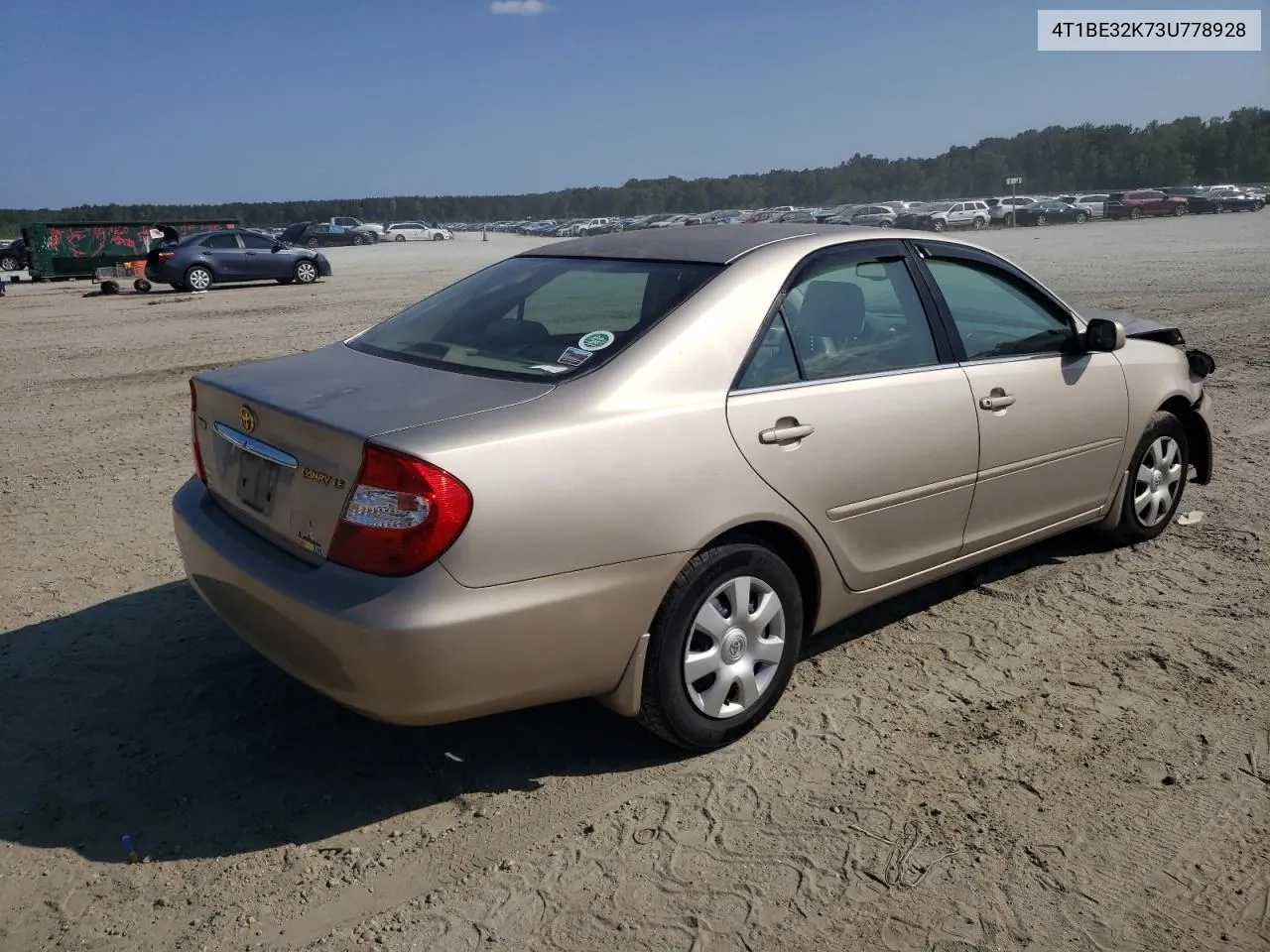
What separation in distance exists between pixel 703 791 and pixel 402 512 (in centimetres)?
128

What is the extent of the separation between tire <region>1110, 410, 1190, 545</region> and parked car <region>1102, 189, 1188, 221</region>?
58356mm

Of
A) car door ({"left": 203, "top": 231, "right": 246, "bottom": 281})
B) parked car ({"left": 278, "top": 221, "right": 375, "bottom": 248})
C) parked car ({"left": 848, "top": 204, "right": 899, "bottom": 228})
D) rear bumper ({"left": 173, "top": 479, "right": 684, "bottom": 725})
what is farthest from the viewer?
parked car ({"left": 278, "top": 221, "right": 375, "bottom": 248})

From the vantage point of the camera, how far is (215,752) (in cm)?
345

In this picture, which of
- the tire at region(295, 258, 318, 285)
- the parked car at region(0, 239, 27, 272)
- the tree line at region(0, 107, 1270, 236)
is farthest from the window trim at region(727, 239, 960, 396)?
the tree line at region(0, 107, 1270, 236)

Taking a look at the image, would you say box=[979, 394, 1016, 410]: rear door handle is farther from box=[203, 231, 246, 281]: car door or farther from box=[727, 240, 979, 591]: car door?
box=[203, 231, 246, 281]: car door

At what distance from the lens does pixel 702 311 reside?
341 cm

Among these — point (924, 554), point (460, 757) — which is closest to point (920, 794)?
point (924, 554)

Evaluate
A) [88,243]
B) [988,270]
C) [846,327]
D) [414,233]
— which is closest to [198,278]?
[88,243]

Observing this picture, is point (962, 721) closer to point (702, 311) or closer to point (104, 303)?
point (702, 311)

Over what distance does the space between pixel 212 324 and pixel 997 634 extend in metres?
15.2

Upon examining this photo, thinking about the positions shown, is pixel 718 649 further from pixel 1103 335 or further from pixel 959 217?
pixel 959 217

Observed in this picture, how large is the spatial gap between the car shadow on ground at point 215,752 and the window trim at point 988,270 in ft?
4.31

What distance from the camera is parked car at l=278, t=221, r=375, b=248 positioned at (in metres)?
55.1

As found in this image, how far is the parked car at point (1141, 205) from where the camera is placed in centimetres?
5681
